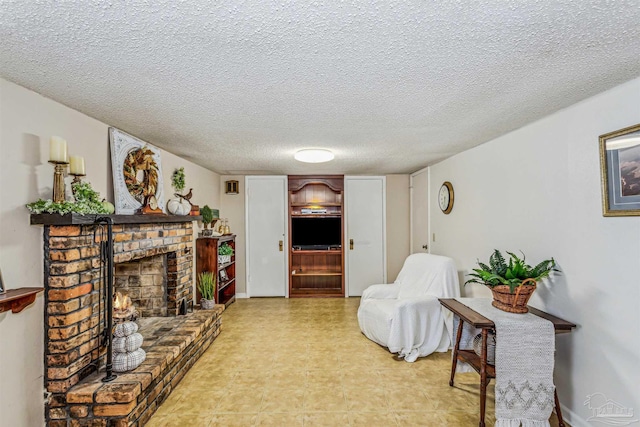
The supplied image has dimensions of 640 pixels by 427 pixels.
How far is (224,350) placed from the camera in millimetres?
3379

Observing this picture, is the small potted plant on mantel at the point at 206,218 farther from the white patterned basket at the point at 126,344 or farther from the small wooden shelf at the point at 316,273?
the white patterned basket at the point at 126,344

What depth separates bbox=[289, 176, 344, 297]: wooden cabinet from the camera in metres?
5.59

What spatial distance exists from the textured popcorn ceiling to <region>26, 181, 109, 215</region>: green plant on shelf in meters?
0.39

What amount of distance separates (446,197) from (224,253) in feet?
10.8

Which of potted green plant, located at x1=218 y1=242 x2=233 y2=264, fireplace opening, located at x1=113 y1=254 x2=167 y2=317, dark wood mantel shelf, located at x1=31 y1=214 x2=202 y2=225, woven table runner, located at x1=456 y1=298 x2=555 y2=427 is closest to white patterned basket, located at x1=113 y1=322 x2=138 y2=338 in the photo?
dark wood mantel shelf, located at x1=31 y1=214 x2=202 y2=225

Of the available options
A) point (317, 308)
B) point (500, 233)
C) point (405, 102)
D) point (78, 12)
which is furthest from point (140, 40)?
point (317, 308)

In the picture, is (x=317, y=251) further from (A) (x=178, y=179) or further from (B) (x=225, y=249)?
(A) (x=178, y=179)

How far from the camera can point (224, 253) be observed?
486cm

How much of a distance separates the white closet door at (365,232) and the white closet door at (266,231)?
3.83ft

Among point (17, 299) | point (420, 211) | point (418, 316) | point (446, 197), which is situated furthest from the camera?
point (420, 211)

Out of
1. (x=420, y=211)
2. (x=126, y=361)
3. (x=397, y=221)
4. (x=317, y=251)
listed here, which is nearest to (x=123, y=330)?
(x=126, y=361)

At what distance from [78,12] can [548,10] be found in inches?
66.2

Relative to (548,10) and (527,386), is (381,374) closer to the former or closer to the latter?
(527,386)

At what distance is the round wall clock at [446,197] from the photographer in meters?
3.97
